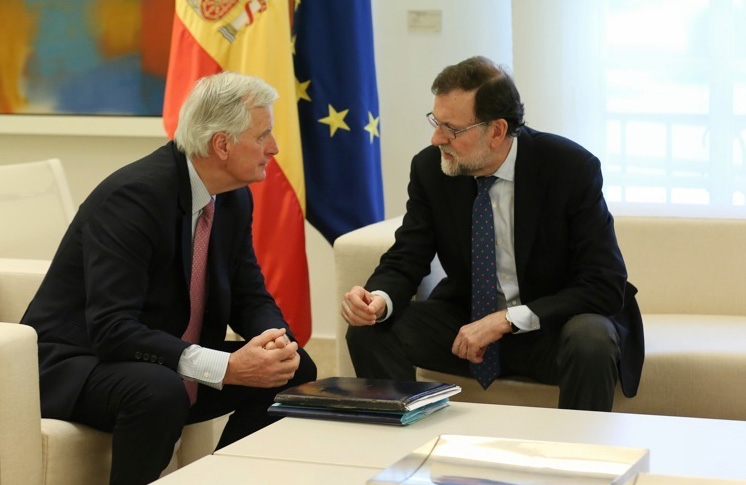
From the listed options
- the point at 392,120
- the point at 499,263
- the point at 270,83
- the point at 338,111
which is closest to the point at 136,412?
the point at 499,263

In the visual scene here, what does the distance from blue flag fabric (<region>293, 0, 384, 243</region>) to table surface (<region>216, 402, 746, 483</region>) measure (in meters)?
1.97

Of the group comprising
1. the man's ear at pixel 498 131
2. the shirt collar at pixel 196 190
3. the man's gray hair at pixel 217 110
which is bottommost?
the shirt collar at pixel 196 190

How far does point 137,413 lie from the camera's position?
227cm

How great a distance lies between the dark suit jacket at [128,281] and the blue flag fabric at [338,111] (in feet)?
4.50

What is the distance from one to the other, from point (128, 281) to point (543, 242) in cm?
103

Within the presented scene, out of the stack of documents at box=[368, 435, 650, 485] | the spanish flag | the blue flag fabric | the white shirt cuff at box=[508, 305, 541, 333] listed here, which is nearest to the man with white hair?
the white shirt cuff at box=[508, 305, 541, 333]

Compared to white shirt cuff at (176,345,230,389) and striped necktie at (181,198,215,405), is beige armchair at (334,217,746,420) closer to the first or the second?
striped necktie at (181,198,215,405)

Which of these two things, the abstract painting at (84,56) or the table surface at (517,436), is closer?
the table surface at (517,436)

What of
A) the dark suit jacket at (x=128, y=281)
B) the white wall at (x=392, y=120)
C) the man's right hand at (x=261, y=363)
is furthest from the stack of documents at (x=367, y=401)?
the white wall at (x=392, y=120)

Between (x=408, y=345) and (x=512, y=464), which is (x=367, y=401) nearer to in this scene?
(x=512, y=464)

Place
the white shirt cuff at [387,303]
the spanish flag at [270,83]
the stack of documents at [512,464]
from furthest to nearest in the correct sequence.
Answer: the spanish flag at [270,83], the white shirt cuff at [387,303], the stack of documents at [512,464]

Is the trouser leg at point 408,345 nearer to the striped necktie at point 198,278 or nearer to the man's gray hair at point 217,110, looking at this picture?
the striped necktie at point 198,278

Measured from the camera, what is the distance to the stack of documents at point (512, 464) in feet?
4.94

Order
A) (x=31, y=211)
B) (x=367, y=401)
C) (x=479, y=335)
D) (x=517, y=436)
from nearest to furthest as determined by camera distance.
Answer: (x=517, y=436)
(x=367, y=401)
(x=479, y=335)
(x=31, y=211)
